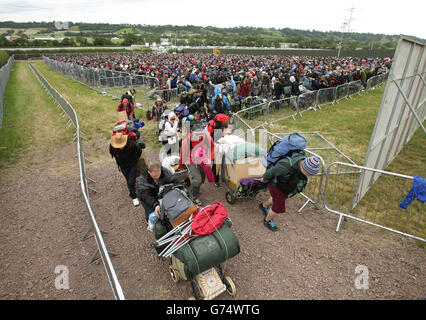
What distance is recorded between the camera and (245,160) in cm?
530

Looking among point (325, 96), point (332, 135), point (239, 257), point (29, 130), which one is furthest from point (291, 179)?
point (29, 130)

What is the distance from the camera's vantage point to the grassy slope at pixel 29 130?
9086 millimetres

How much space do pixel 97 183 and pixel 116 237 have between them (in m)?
2.71

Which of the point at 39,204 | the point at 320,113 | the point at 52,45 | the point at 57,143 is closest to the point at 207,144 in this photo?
the point at 39,204

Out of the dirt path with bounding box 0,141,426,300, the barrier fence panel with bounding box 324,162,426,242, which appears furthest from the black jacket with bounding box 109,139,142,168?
the barrier fence panel with bounding box 324,162,426,242

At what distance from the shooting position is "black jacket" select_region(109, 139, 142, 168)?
5.34 metres

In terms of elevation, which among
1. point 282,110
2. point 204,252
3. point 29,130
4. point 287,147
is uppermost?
point 287,147

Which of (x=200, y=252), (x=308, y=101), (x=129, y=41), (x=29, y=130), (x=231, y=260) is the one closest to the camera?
(x=200, y=252)

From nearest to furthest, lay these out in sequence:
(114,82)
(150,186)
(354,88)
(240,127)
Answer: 1. (150,186)
2. (240,127)
3. (354,88)
4. (114,82)

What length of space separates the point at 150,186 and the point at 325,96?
1423 centimetres

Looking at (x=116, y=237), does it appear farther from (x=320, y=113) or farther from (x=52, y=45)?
(x=52, y=45)

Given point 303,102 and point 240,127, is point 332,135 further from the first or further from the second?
point 240,127

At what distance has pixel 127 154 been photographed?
5418mm

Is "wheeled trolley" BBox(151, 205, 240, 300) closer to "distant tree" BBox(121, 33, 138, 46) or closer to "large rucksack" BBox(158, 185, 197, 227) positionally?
"large rucksack" BBox(158, 185, 197, 227)
